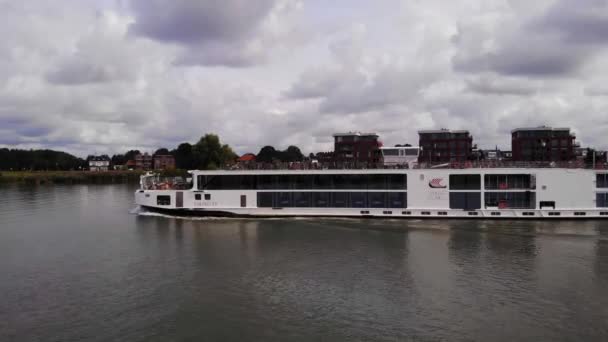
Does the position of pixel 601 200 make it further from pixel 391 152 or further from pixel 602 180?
pixel 391 152

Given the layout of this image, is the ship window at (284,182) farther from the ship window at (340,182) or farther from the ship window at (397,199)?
the ship window at (397,199)

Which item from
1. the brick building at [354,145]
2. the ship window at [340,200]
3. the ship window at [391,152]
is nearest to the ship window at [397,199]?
the ship window at [340,200]

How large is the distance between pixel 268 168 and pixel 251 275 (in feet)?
74.7

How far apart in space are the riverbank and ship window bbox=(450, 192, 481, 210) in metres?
98.6

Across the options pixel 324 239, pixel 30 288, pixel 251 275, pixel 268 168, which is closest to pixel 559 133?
pixel 268 168

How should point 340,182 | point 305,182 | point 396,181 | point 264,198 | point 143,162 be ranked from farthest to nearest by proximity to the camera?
point 143,162
point 264,198
point 305,182
point 340,182
point 396,181

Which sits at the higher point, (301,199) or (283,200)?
(301,199)

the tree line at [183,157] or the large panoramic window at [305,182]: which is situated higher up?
the tree line at [183,157]

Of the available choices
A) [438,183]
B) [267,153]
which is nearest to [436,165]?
[438,183]

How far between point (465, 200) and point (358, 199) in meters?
10.1

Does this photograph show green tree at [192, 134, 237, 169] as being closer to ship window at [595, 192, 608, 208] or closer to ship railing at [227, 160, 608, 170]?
ship railing at [227, 160, 608, 170]

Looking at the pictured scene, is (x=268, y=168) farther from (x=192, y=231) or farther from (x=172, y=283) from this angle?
(x=172, y=283)

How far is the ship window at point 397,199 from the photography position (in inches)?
1655

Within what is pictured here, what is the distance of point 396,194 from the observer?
1661 inches
